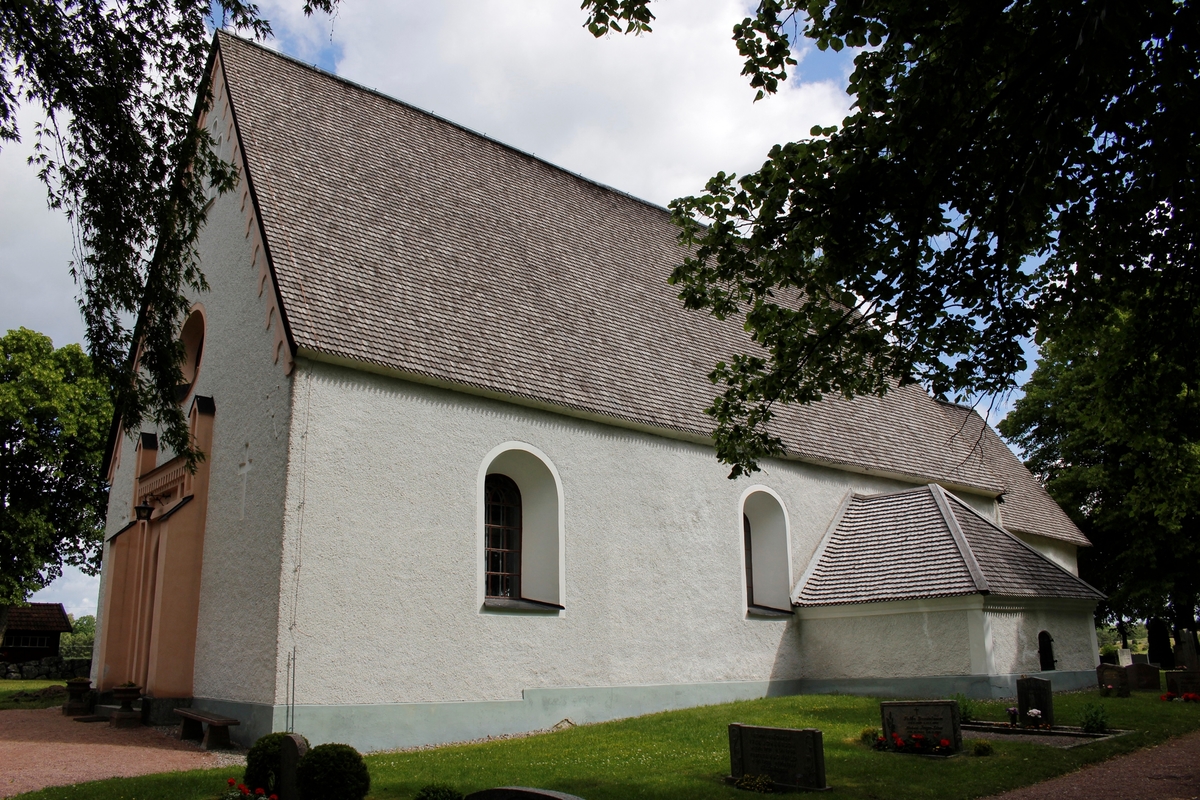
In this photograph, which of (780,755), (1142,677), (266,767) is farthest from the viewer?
(1142,677)

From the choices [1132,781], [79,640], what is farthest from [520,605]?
[79,640]

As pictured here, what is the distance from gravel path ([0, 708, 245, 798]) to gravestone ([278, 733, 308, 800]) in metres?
2.93

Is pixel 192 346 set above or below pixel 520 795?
above

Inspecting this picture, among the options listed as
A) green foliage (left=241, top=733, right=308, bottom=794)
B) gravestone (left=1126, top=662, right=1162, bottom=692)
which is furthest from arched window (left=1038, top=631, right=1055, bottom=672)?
green foliage (left=241, top=733, right=308, bottom=794)

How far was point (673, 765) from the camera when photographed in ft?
33.5

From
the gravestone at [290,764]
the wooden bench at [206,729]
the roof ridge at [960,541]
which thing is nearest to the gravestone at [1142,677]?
the roof ridge at [960,541]

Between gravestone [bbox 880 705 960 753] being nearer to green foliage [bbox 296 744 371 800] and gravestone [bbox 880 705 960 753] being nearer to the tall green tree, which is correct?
the tall green tree

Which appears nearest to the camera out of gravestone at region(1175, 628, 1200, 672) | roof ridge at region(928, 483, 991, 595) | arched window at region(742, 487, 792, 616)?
roof ridge at region(928, 483, 991, 595)

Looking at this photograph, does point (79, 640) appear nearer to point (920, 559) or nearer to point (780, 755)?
point (920, 559)

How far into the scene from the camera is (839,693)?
17.0 metres

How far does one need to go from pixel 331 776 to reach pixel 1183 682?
16.1 metres

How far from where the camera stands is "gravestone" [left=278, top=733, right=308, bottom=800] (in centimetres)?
818

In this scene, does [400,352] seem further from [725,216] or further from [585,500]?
[725,216]

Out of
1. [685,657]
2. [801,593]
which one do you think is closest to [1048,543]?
[801,593]
